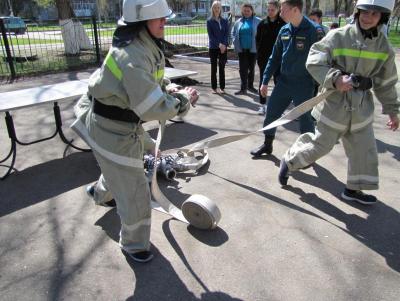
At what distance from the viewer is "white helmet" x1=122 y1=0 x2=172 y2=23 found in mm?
2281

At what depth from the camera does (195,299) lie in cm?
259

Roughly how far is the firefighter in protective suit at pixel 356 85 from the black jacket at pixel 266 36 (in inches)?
138

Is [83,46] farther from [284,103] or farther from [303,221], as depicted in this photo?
[303,221]

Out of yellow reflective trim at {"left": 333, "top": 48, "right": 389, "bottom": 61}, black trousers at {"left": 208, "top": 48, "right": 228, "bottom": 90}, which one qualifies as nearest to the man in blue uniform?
yellow reflective trim at {"left": 333, "top": 48, "right": 389, "bottom": 61}

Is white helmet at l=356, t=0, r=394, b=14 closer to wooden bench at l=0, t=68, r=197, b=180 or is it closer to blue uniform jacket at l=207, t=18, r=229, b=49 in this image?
wooden bench at l=0, t=68, r=197, b=180

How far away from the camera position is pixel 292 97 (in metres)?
4.55

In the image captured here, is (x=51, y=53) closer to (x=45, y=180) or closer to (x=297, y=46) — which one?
(x=45, y=180)

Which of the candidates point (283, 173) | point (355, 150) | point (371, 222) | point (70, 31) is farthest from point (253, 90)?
point (70, 31)

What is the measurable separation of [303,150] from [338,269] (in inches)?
49.7

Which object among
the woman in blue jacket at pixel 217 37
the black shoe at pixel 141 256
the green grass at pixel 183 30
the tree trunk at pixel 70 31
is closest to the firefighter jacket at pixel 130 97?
the black shoe at pixel 141 256

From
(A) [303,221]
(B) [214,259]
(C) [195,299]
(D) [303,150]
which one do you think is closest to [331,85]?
(D) [303,150]

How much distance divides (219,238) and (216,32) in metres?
5.88

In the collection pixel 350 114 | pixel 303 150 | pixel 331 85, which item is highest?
pixel 331 85

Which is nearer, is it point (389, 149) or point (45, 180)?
point (45, 180)
